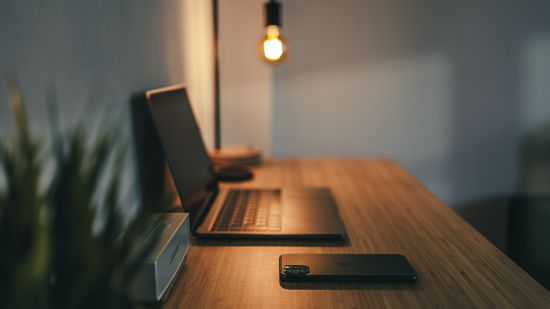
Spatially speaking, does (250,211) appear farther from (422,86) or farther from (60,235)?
(422,86)

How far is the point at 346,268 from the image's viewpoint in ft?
3.28

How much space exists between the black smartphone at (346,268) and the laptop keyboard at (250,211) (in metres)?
0.20

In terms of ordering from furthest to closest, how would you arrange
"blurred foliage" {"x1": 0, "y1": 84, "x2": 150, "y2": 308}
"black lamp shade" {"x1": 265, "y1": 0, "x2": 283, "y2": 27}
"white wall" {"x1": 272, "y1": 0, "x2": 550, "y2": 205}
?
"white wall" {"x1": 272, "y1": 0, "x2": 550, "y2": 205} < "black lamp shade" {"x1": 265, "y1": 0, "x2": 283, "y2": 27} < "blurred foliage" {"x1": 0, "y1": 84, "x2": 150, "y2": 308}

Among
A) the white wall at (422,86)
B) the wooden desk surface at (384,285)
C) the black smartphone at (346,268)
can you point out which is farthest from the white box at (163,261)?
the white wall at (422,86)

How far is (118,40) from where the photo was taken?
44.9 inches

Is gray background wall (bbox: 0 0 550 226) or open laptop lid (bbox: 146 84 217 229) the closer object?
open laptop lid (bbox: 146 84 217 229)

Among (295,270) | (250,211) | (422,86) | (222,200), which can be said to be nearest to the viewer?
(295,270)

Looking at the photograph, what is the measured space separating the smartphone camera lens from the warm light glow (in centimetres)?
104

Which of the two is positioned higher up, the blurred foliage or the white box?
the blurred foliage

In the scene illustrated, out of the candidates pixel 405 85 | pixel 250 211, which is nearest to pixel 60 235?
pixel 250 211

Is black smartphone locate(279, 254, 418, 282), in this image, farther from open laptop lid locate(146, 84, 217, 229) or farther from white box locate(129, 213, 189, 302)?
open laptop lid locate(146, 84, 217, 229)

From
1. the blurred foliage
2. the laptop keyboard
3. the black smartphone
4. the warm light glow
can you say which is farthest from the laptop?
the blurred foliage

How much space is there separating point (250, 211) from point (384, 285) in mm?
500

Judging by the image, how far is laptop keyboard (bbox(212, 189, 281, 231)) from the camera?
125cm
